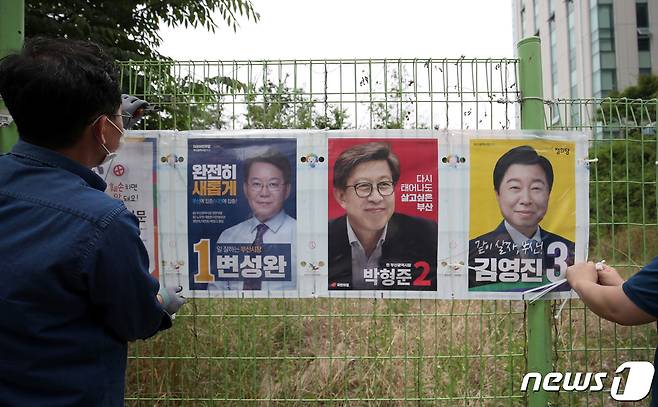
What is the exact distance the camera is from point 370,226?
9.95 feet

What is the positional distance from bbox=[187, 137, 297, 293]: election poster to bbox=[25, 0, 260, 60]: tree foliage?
7.43 ft

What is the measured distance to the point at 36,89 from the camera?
1443mm

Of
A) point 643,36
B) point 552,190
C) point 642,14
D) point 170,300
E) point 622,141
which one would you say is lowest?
point 170,300

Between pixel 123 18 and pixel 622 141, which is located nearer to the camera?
pixel 622 141

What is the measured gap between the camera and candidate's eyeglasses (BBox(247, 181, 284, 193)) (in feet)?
10.0

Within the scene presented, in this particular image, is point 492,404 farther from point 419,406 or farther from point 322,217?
point 322,217

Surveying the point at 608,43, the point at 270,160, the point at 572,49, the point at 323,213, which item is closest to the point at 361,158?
the point at 323,213

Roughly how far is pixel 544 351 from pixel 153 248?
2154mm

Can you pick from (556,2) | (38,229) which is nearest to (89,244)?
(38,229)

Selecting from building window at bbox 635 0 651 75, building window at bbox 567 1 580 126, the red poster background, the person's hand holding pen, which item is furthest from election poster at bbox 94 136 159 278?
building window at bbox 567 1 580 126

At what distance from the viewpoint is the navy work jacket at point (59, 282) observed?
1.37 m

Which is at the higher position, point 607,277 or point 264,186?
point 264,186

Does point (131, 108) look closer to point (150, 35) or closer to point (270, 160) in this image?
point (270, 160)

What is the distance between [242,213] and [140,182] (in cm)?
59
